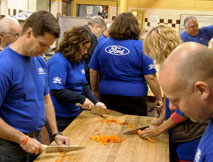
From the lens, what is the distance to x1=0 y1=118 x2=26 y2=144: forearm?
6.10ft

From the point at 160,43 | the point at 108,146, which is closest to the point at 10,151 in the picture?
the point at 108,146

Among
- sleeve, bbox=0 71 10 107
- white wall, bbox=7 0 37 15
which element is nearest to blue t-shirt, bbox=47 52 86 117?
sleeve, bbox=0 71 10 107

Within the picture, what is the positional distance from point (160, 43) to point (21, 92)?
1.17 meters

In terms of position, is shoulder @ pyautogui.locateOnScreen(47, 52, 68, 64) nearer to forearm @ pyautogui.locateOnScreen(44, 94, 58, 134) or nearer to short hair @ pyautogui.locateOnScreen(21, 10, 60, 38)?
forearm @ pyautogui.locateOnScreen(44, 94, 58, 134)

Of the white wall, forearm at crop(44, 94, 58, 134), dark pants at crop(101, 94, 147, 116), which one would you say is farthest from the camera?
the white wall

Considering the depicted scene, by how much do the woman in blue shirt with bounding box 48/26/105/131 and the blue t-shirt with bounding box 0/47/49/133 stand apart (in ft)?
1.98

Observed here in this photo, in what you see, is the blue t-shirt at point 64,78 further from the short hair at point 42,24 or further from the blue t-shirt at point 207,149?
the blue t-shirt at point 207,149

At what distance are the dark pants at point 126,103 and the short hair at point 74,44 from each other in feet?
2.26

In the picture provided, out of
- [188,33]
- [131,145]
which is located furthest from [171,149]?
[188,33]

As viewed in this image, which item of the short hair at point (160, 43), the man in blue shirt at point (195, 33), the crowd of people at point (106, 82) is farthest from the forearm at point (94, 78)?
the man in blue shirt at point (195, 33)

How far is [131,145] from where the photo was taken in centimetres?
238

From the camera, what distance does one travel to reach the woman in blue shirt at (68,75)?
2803mm

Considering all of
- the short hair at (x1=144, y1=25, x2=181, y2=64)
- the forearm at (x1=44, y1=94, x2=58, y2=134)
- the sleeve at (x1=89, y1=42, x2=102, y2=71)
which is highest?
the short hair at (x1=144, y1=25, x2=181, y2=64)

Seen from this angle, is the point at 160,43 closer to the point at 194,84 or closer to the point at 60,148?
the point at 60,148
